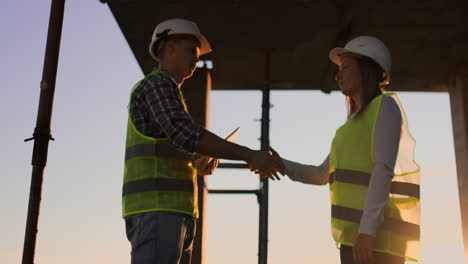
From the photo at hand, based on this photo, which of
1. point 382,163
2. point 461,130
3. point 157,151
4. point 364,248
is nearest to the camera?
point 364,248

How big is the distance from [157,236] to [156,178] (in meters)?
0.34

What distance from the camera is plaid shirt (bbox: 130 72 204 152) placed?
322cm

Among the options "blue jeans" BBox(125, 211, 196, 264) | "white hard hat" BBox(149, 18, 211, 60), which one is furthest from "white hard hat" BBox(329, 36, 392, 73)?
"blue jeans" BBox(125, 211, 196, 264)

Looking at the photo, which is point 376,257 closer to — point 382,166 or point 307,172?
point 382,166

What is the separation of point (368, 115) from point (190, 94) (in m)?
7.65

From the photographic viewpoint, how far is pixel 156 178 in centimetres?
329

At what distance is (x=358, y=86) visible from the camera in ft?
11.7

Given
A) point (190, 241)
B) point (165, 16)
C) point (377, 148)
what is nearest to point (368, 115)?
point (377, 148)

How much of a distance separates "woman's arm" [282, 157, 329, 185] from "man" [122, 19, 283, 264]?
643 millimetres

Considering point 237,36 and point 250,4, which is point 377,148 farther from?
point 237,36

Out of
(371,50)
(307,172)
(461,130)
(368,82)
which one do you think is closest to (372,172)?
(368,82)

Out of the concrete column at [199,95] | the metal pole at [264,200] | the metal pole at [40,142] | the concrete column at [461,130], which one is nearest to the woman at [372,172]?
the metal pole at [40,142]

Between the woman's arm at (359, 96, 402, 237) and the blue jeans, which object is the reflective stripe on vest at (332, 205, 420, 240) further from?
the blue jeans

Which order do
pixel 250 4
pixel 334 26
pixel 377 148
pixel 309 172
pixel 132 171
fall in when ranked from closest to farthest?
pixel 377 148 → pixel 132 171 → pixel 309 172 → pixel 250 4 → pixel 334 26
